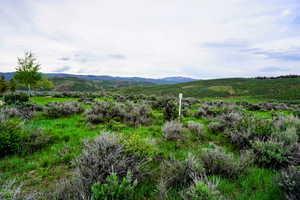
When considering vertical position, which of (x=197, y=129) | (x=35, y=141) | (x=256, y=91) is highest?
(x=35, y=141)

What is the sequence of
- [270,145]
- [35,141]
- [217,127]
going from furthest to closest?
[217,127] < [35,141] < [270,145]

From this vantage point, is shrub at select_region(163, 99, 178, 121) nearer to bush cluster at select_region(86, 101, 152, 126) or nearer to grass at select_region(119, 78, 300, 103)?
bush cluster at select_region(86, 101, 152, 126)

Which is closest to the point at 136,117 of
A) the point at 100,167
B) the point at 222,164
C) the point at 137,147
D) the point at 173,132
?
the point at 173,132

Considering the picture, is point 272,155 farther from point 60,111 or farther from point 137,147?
point 60,111

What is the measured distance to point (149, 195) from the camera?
7.39ft

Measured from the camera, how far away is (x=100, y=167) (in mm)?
2449

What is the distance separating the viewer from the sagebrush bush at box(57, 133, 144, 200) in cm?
211

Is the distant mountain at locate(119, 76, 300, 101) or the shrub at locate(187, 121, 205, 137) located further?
the distant mountain at locate(119, 76, 300, 101)

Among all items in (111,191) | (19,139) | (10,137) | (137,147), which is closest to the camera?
(111,191)

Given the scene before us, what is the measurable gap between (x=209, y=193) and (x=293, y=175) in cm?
147

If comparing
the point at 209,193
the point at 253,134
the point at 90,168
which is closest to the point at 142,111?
the point at 253,134

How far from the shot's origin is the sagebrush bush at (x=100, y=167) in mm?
2111

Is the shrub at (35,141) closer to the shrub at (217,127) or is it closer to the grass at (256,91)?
the shrub at (217,127)

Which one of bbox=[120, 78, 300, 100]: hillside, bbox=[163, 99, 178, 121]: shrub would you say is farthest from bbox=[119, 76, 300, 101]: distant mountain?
bbox=[163, 99, 178, 121]: shrub
